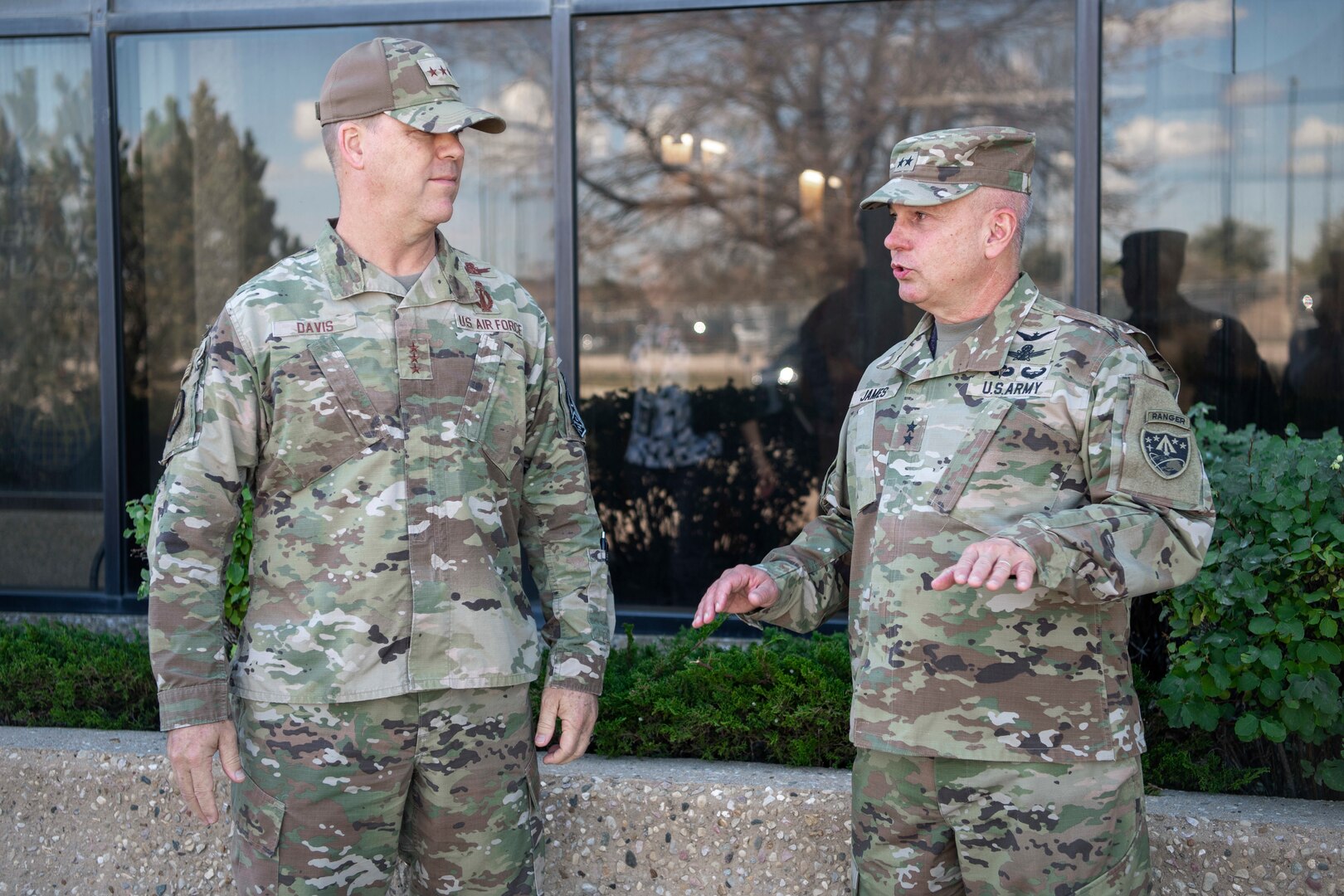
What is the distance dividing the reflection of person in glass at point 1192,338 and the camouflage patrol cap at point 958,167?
98.1 inches

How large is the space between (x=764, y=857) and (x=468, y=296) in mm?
1579

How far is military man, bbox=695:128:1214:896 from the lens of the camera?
2.19m

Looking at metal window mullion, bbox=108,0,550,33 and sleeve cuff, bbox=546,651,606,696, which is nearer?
sleeve cuff, bbox=546,651,606,696

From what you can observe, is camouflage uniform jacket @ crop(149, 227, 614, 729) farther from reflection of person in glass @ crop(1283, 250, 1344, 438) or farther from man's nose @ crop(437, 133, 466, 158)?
reflection of person in glass @ crop(1283, 250, 1344, 438)

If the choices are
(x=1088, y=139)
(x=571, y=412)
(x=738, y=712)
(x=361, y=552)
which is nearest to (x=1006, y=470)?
(x=571, y=412)

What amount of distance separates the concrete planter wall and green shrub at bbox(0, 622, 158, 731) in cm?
24

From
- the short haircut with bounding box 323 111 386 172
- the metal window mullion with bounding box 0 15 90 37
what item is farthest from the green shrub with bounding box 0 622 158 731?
the metal window mullion with bounding box 0 15 90 37

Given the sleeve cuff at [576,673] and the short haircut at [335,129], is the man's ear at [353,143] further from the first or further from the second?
the sleeve cuff at [576,673]

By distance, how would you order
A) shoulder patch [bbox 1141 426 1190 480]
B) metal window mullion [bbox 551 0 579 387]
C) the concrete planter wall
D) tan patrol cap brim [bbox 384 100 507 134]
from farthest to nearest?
metal window mullion [bbox 551 0 579 387] → the concrete planter wall → tan patrol cap brim [bbox 384 100 507 134] → shoulder patch [bbox 1141 426 1190 480]

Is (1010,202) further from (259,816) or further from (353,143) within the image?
(259,816)

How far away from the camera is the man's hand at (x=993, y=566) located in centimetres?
190

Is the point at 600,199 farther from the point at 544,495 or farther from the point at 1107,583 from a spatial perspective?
the point at 1107,583

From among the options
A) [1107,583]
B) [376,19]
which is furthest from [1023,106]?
[1107,583]

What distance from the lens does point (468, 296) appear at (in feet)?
7.98
